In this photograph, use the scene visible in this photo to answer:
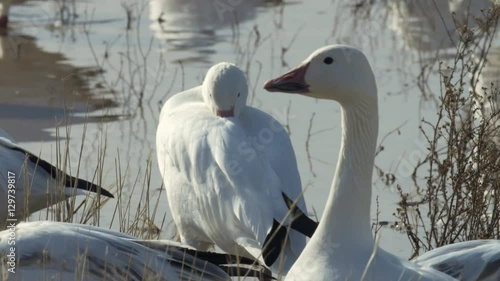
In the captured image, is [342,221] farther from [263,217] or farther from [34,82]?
[34,82]

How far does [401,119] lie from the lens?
8797 millimetres

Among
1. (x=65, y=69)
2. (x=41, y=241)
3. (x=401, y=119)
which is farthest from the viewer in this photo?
(x=65, y=69)

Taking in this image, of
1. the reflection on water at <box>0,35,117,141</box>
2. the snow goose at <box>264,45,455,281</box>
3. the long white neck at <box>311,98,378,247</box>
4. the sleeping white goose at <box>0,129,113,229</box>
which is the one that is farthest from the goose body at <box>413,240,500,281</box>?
the reflection on water at <box>0,35,117,141</box>

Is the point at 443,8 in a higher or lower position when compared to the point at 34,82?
higher

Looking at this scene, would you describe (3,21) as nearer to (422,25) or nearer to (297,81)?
(422,25)

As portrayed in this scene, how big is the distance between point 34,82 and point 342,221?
233 inches

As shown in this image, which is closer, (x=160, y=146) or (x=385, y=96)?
(x=160, y=146)

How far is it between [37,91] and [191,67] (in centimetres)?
128

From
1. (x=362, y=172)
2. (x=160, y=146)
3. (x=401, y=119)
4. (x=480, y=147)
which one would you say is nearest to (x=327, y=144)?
(x=401, y=119)

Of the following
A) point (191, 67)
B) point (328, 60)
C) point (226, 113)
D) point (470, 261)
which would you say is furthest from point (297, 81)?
point (191, 67)

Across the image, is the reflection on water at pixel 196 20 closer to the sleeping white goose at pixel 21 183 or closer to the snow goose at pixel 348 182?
the sleeping white goose at pixel 21 183

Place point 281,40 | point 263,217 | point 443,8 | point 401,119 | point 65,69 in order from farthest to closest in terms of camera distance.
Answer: point 443,8 < point 281,40 < point 65,69 < point 401,119 < point 263,217

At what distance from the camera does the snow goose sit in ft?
13.4

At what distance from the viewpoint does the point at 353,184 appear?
4246mm
